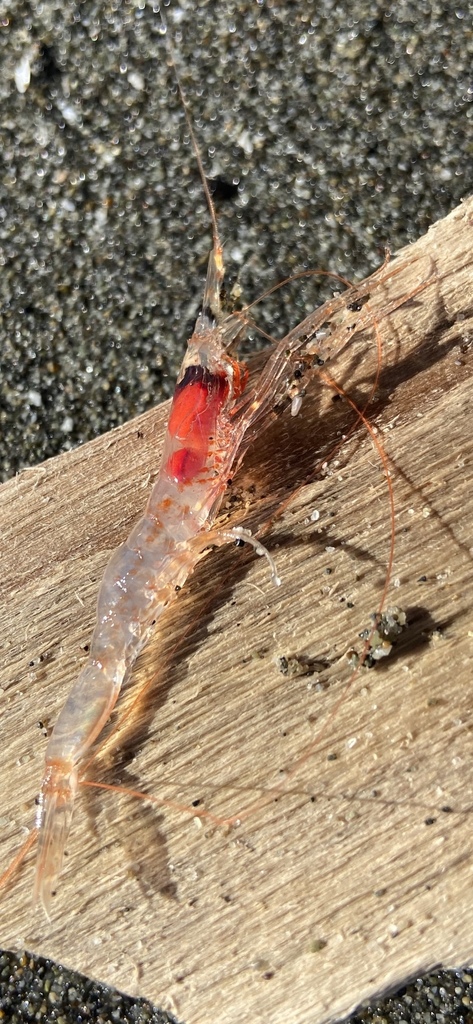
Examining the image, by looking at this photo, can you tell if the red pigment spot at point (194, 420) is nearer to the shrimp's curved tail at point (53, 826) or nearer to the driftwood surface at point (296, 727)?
the driftwood surface at point (296, 727)

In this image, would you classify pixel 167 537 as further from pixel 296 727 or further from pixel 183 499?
pixel 296 727

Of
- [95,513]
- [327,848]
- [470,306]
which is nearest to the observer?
[327,848]

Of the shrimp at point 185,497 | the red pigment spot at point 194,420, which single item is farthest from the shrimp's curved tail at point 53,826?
the red pigment spot at point 194,420

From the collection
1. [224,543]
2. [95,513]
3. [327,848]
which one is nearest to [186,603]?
[224,543]

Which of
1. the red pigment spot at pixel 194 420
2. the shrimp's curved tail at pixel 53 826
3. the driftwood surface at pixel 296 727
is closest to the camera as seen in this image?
the driftwood surface at pixel 296 727

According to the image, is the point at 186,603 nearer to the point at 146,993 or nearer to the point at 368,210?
the point at 146,993

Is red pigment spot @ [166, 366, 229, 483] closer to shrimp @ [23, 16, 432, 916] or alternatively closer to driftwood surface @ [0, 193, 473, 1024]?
shrimp @ [23, 16, 432, 916]

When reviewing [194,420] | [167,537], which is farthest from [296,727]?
[194,420]
